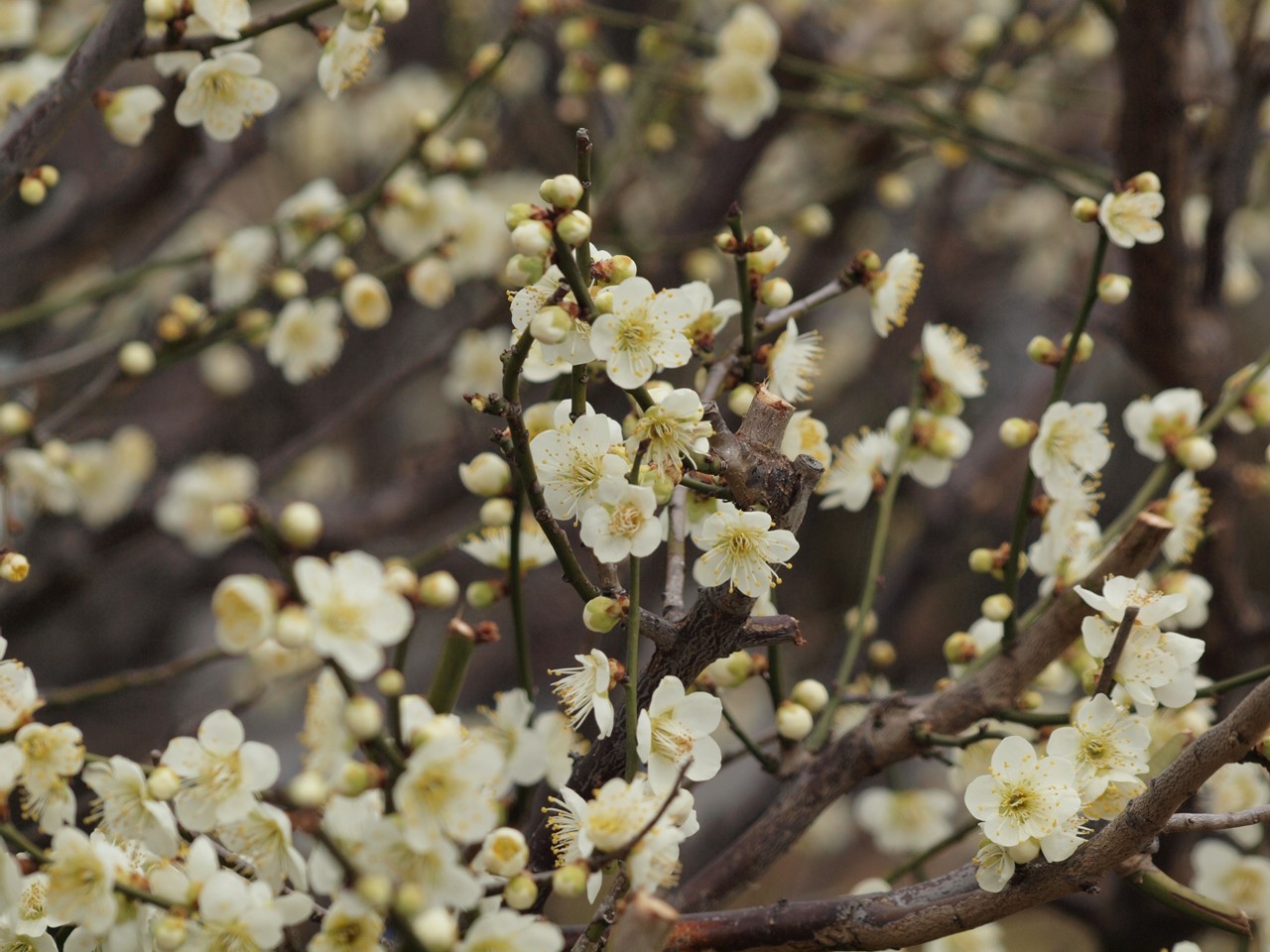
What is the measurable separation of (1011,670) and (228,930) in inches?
35.2

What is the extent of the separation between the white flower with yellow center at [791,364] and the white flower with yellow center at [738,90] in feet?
3.61

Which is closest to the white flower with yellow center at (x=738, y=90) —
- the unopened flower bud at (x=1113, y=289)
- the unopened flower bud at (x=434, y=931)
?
the unopened flower bud at (x=1113, y=289)

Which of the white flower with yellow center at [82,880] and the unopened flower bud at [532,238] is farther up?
the unopened flower bud at [532,238]

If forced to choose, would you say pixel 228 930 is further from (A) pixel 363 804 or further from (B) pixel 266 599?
(B) pixel 266 599

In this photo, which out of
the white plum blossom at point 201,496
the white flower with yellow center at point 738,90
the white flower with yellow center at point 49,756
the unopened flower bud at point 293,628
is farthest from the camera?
the white plum blossom at point 201,496

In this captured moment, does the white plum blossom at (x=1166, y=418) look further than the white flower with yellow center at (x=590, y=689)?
Yes

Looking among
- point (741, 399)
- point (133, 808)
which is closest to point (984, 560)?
point (741, 399)

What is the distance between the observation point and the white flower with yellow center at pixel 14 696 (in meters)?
1.00

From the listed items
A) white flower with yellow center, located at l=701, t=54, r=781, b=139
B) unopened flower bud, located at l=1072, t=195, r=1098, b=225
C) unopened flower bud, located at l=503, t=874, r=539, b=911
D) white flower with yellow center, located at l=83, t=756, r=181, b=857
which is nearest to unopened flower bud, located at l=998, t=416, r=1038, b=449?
unopened flower bud, located at l=1072, t=195, r=1098, b=225

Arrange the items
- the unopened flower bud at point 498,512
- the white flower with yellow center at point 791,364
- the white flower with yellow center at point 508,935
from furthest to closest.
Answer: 1. the white flower with yellow center at point 791,364
2. the unopened flower bud at point 498,512
3. the white flower with yellow center at point 508,935

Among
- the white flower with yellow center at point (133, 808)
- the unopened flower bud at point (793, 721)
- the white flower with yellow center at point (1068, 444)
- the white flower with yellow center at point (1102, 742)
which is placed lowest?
the unopened flower bud at point (793, 721)

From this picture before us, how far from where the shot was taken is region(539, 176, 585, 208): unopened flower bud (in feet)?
3.03

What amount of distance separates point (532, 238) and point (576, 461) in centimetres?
21

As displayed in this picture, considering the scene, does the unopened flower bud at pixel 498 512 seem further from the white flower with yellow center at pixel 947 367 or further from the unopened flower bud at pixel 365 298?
the unopened flower bud at pixel 365 298
